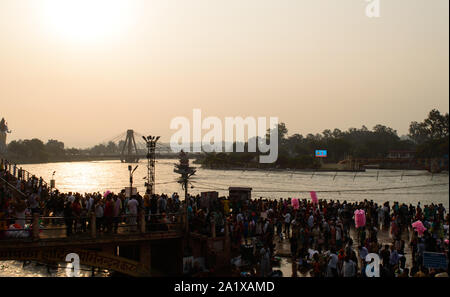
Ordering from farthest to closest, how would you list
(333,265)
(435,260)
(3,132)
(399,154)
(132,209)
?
(399,154) < (3,132) < (132,209) < (333,265) < (435,260)

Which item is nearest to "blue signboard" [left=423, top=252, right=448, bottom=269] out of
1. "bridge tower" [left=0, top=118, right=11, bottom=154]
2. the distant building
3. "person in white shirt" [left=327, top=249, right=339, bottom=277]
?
"person in white shirt" [left=327, top=249, right=339, bottom=277]

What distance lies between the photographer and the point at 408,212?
21.6 meters

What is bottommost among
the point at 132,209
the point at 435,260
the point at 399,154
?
the point at 435,260

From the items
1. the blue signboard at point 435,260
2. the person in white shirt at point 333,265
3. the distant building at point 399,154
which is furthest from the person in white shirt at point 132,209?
the distant building at point 399,154

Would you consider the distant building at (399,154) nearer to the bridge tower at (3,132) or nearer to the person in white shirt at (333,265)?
the bridge tower at (3,132)

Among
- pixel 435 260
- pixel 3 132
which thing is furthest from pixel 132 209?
pixel 3 132

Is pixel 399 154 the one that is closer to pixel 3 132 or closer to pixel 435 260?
pixel 3 132

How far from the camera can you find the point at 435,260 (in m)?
10.6

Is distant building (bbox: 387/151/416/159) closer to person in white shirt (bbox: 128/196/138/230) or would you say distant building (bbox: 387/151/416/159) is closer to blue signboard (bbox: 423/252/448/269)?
person in white shirt (bbox: 128/196/138/230)

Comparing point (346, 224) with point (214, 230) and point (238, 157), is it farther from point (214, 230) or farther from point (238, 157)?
point (238, 157)

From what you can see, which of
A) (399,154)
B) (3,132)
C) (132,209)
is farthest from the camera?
(399,154)

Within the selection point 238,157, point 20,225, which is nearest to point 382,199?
point 20,225

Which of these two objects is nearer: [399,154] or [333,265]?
[333,265]

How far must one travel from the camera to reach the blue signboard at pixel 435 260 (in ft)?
34.5
